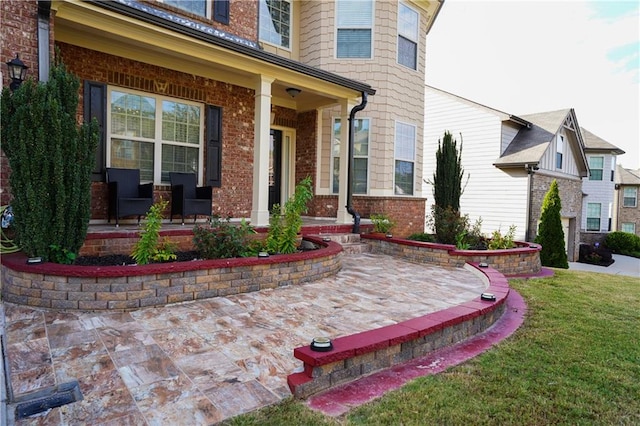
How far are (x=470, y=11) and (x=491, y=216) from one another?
7.00 metres

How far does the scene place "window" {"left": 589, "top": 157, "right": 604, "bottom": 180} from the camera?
20.5m

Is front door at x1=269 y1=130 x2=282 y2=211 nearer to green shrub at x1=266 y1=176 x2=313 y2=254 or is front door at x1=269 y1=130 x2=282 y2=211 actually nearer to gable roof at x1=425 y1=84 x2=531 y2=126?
green shrub at x1=266 y1=176 x2=313 y2=254

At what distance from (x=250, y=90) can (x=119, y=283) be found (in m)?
5.40

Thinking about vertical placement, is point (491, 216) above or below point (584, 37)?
below

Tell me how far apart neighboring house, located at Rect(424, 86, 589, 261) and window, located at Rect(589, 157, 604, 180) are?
6080 millimetres

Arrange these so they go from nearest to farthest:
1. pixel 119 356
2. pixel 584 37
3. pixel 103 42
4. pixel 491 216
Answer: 1. pixel 119 356
2. pixel 103 42
3. pixel 584 37
4. pixel 491 216

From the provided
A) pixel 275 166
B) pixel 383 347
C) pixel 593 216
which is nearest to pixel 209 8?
pixel 275 166

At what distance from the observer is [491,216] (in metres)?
13.9

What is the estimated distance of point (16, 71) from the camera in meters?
3.98

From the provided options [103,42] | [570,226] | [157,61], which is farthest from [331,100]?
[570,226]


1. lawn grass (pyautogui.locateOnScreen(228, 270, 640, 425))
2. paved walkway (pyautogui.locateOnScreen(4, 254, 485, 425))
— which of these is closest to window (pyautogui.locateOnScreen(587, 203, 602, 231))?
lawn grass (pyautogui.locateOnScreen(228, 270, 640, 425))

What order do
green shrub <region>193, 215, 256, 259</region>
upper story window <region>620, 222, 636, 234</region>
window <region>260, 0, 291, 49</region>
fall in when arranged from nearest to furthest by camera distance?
green shrub <region>193, 215, 256, 259</region>
window <region>260, 0, 291, 49</region>
upper story window <region>620, 222, 636, 234</region>

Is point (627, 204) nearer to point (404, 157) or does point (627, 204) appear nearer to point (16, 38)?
point (404, 157)

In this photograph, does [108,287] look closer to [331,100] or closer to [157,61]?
[157,61]
